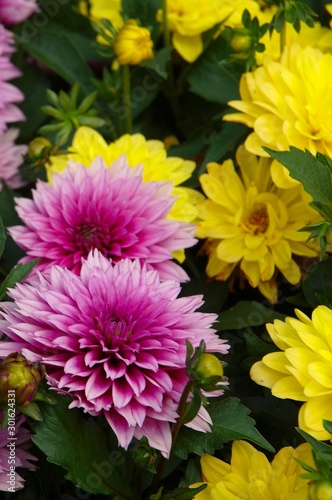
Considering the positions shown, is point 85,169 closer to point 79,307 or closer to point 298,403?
point 79,307

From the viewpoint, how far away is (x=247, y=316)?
98cm

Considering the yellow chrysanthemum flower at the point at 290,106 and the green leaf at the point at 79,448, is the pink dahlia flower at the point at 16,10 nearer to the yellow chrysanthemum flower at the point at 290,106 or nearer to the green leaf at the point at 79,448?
the yellow chrysanthemum flower at the point at 290,106

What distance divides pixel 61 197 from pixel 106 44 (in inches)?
12.2

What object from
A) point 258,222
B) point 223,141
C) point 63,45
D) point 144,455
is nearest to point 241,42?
point 223,141

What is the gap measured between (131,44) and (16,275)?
40cm

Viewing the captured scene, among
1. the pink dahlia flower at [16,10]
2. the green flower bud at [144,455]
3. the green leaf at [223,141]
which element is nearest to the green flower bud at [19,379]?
the green flower bud at [144,455]

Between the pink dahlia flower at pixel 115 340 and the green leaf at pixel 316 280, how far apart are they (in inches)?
7.8

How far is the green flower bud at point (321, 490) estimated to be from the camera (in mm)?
659

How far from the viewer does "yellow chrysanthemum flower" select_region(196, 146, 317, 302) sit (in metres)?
1.03

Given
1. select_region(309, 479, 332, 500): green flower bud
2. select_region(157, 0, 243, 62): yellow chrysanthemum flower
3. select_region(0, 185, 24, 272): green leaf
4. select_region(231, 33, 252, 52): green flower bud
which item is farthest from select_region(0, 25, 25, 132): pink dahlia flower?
select_region(309, 479, 332, 500): green flower bud

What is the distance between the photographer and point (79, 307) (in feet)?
2.69

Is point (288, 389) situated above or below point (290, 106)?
below

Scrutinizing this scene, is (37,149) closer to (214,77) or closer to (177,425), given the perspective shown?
(214,77)

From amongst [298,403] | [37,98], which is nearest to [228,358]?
[298,403]
